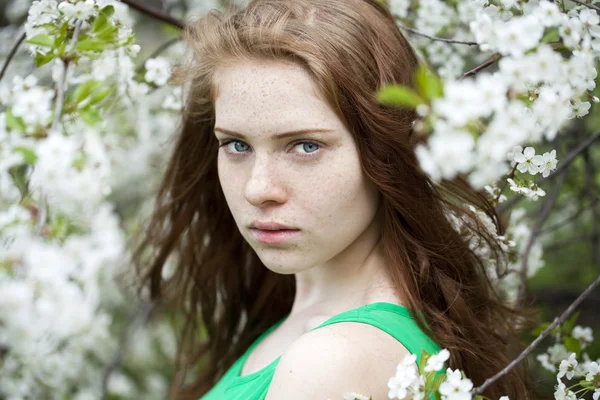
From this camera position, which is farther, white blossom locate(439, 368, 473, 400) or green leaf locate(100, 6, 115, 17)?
green leaf locate(100, 6, 115, 17)

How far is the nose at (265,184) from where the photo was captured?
5.01ft

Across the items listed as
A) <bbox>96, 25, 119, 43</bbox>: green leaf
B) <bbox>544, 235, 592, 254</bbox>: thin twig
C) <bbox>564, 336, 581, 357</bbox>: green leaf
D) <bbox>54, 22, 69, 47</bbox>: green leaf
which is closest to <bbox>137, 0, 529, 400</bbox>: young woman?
<bbox>564, 336, 581, 357</bbox>: green leaf

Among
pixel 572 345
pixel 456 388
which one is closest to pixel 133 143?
pixel 572 345

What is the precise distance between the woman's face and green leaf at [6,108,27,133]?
18.0 inches

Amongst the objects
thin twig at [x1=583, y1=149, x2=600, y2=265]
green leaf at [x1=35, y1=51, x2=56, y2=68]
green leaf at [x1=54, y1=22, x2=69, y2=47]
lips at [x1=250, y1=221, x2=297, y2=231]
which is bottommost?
thin twig at [x1=583, y1=149, x2=600, y2=265]

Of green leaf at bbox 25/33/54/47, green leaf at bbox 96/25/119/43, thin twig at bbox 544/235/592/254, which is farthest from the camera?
thin twig at bbox 544/235/592/254

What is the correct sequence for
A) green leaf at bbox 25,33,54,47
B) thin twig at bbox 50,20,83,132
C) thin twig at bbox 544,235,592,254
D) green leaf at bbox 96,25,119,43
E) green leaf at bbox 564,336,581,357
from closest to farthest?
thin twig at bbox 50,20,83,132 < green leaf at bbox 25,33,54,47 < green leaf at bbox 96,25,119,43 < green leaf at bbox 564,336,581,357 < thin twig at bbox 544,235,592,254

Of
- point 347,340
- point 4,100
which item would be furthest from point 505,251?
Answer: point 4,100

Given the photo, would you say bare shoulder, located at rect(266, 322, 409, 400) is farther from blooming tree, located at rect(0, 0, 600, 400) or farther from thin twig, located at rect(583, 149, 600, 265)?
thin twig, located at rect(583, 149, 600, 265)

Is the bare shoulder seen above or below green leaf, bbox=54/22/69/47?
below

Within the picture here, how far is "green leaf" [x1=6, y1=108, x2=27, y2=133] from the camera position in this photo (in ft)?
4.31

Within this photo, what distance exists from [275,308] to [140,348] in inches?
63.1

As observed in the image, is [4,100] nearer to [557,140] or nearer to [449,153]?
[449,153]

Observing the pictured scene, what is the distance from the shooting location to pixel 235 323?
256 cm
